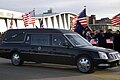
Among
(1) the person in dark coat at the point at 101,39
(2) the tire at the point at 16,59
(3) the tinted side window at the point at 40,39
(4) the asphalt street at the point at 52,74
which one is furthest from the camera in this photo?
(1) the person in dark coat at the point at 101,39

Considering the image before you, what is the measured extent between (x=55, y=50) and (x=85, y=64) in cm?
151

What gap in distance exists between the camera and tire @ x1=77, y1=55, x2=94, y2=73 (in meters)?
12.4

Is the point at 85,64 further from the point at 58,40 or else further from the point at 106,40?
the point at 106,40

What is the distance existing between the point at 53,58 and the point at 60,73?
1225 mm

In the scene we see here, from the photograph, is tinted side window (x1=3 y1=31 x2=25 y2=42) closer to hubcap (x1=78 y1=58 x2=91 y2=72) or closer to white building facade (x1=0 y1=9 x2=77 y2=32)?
hubcap (x1=78 y1=58 x2=91 y2=72)

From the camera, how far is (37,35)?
14.3 m

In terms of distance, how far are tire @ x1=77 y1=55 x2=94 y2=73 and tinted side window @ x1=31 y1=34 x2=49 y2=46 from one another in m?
1.87

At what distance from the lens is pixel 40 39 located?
14.1m

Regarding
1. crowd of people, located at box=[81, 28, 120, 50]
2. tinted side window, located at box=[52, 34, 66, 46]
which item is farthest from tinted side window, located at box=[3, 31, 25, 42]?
crowd of people, located at box=[81, 28, 120, 50]

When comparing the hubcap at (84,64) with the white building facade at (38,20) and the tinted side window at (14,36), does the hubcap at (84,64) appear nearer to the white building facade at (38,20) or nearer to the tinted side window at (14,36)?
the tinted side window at (14,36)

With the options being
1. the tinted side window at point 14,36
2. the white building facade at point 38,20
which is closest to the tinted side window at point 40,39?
the tinted side window at point 14,36

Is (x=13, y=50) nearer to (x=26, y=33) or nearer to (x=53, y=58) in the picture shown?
(x=26, y=33)

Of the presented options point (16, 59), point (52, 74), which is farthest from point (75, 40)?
point (16, 59)

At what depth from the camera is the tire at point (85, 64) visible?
40.7 feet
